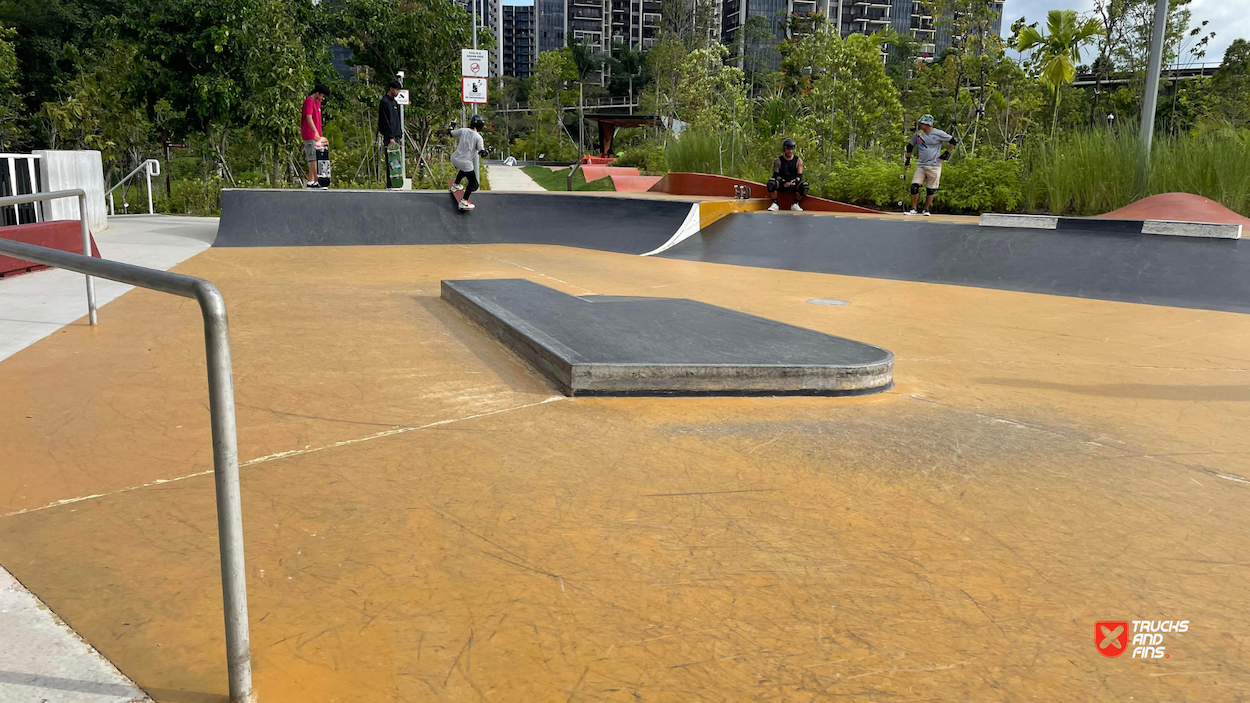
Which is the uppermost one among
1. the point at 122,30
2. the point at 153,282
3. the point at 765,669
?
the point at 122,30

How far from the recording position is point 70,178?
10.6m

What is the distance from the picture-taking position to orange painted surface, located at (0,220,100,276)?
293 inches

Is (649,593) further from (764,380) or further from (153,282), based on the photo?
(764,380)

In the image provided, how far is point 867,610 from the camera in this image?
88.3 inches

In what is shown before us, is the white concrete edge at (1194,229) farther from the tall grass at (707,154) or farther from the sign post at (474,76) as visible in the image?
the sign post at (474,76)

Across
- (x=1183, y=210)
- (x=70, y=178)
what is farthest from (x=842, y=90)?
(x=70, y=178)

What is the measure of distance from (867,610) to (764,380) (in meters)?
2.18

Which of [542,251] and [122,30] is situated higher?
[122,30]

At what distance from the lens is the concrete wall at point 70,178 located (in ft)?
33.0

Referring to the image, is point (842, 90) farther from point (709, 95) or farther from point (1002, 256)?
point (709, 95)

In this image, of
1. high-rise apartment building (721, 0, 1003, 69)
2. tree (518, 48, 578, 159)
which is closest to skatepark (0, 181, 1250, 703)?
tree (518, 48, 578, 159)

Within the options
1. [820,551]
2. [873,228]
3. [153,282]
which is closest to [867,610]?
[820,551]

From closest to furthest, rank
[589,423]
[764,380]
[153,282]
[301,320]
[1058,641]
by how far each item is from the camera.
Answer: [153,282] < [1058,641] < [589,423] < [764,380] < [301,320]

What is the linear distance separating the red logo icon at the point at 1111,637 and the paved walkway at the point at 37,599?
7.42 feet
